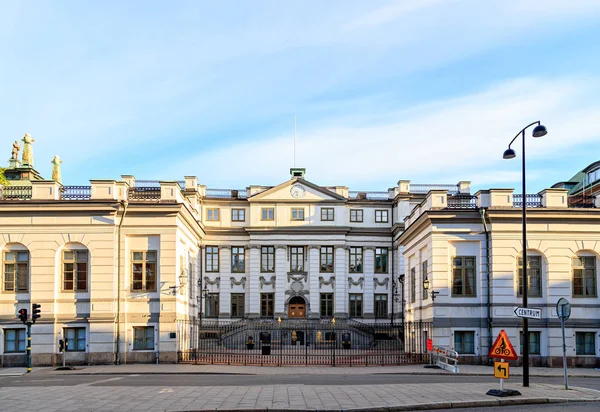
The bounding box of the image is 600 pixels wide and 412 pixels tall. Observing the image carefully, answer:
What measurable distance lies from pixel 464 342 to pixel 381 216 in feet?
Answer: 89.0

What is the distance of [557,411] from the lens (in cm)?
1578

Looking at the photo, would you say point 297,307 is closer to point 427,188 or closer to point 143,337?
point 427,188

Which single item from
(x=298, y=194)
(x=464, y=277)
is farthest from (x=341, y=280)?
(x=464, y=277)

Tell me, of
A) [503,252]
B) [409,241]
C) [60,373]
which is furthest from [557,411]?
[409,241]

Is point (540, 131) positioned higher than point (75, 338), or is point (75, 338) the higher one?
point (540, 131)

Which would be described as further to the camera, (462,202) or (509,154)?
(462,202)

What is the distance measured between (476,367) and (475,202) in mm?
8736

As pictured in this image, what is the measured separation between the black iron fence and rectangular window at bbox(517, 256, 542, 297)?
5.50 m

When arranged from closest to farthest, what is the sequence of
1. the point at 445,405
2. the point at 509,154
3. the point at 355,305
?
1. the point at 445,405
2. the point at 509,154
3. the point at 355,305

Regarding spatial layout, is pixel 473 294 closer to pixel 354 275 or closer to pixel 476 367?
pixel 476 367

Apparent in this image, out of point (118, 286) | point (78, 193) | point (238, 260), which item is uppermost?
point (78, 193)

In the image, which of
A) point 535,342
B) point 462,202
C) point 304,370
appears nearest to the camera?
point 304,370

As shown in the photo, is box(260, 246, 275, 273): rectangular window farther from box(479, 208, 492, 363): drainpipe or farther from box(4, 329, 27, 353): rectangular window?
box(479, 208, 492, 363): drainpipe

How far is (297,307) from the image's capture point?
59.0 m
